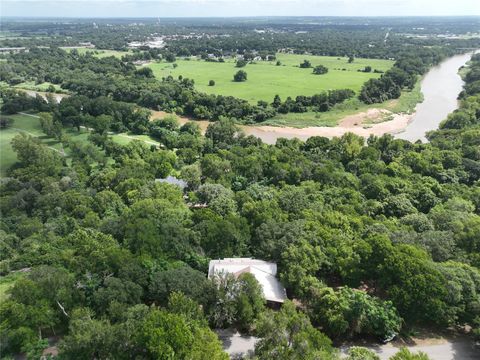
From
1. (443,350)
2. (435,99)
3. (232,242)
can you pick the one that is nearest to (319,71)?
(435,99)

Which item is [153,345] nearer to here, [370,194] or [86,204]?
[86,204]

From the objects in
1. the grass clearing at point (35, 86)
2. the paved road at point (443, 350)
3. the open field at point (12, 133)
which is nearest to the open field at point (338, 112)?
the open field at point (12, 133)

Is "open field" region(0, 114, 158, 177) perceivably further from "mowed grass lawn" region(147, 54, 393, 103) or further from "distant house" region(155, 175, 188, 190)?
"mowed grass lawn" region(147, 54, 393, 103)

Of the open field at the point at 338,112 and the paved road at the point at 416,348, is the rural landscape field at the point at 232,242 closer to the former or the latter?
the paved road at the point at 416,348

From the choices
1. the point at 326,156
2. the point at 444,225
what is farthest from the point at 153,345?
the point at 326,156

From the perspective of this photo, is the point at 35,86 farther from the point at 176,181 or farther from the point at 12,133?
the point at 176,181
